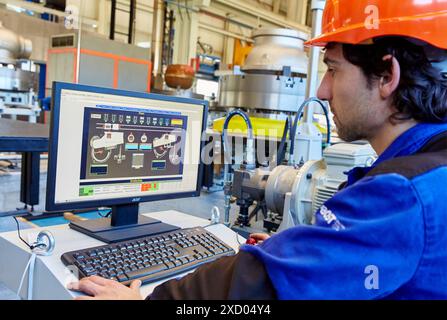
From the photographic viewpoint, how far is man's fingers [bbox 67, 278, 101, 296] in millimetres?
718

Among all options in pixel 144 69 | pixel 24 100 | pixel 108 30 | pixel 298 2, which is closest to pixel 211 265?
pixel 24 100

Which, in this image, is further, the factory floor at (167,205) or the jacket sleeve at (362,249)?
the factory floor at (167,205)

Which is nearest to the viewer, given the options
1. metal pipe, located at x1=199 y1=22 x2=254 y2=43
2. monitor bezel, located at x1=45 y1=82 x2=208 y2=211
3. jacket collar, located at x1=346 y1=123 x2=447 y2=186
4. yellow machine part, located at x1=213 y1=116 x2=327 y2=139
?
jacket collar, located at x1=346 y1=123 x2=447 y2=186

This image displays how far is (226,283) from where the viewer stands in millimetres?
573

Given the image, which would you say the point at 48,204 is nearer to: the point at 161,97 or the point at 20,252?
the point at 20,252

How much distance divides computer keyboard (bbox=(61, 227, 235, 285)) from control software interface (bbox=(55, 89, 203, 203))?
16 cm

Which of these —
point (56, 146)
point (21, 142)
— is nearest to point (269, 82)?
point (21, 142)

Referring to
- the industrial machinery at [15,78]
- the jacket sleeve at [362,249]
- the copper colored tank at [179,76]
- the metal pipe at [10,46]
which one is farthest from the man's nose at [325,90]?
the copper colored tank at [179,76]

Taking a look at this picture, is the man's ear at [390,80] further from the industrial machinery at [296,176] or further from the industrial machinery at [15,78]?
the industrial machinery at [15,78]

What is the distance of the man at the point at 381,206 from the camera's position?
1.58ft

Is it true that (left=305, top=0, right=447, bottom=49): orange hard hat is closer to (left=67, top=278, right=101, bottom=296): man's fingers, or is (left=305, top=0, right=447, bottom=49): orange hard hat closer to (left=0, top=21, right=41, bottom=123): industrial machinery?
(left=67, top=278, right=101, bottom=296): man's fingers

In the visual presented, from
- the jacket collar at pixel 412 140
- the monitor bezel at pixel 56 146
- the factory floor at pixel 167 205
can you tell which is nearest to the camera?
the jacket collar at pixel 412 140

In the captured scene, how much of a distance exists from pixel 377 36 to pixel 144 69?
227 inches

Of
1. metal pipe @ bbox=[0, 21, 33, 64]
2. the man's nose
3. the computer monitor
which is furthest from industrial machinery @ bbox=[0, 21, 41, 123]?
the man's nose
